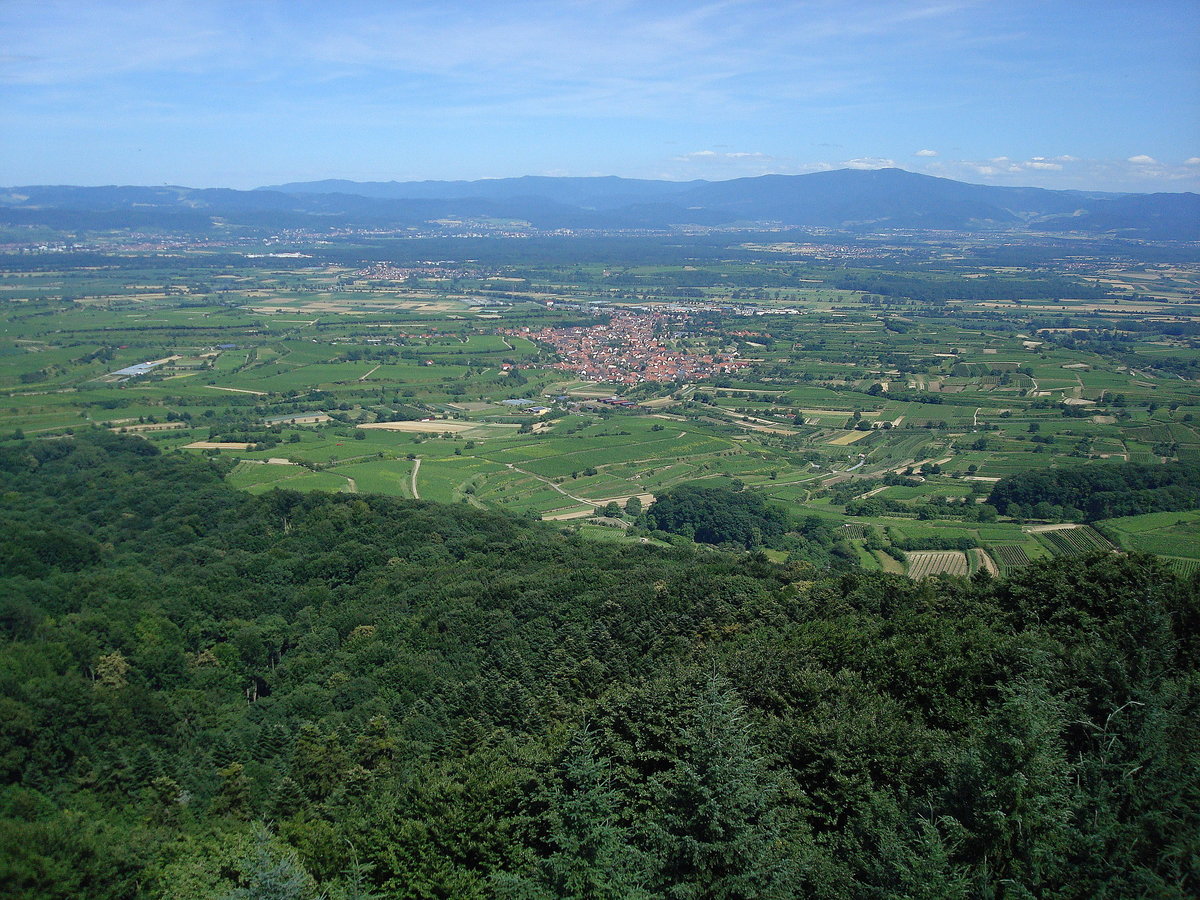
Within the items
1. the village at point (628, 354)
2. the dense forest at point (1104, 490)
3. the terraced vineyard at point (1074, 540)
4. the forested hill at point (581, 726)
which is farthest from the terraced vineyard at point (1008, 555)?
the village at point (628, 354)

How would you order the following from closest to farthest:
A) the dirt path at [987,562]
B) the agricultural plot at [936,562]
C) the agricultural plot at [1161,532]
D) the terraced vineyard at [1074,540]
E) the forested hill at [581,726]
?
the forested hill at [581,726] < the agricultural plot at [1161,532] < the dirt path at [987,562] < the agricultural plot at [936,562] < the terraced vineyard at [1074,540]

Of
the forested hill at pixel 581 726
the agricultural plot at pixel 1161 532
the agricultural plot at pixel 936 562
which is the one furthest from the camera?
the agricultural plot at pixel 936 562

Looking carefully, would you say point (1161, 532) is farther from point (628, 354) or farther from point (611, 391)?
point (628, 354)

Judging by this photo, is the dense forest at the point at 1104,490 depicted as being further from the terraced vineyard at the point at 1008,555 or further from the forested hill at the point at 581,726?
the forested hill at the point at 581,726

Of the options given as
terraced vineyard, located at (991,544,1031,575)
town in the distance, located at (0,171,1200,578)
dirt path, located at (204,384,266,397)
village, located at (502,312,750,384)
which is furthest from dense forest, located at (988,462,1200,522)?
dirt path, located at (204,384,266,397)

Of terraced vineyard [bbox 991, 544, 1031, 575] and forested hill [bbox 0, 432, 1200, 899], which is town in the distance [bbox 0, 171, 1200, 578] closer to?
terraced vineyard [bbox 991, 544, 1031, 575]

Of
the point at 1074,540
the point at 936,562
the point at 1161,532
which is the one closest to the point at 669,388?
the point at 936,562

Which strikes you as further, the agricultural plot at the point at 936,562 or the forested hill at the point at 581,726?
the agricultural plot at the point at 936,562
